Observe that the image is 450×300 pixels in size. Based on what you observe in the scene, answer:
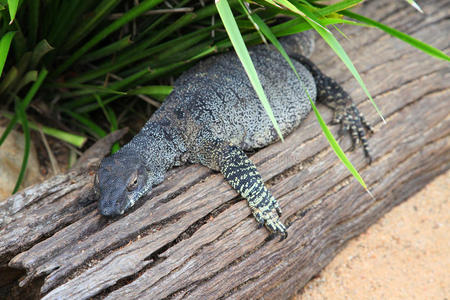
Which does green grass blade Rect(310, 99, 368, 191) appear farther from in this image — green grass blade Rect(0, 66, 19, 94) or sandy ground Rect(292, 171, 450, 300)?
green grass blade Rect(0, 66, 19, 94)

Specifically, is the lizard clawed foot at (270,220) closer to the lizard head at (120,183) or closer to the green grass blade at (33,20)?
the lizard head at (120,183)

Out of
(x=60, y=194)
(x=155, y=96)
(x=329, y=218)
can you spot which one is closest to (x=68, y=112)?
(x=155, y=96)

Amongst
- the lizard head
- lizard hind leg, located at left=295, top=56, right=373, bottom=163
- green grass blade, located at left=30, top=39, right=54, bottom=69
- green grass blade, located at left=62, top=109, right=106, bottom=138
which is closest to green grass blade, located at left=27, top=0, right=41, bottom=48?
green grass blade, located at left=30, top=39, right=54, bottom=69

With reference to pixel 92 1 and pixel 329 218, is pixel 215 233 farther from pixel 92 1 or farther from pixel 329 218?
pixel 92 1

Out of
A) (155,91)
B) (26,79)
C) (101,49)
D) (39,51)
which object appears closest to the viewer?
(39,51)

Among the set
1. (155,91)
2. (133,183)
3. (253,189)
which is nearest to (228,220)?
(253,189)

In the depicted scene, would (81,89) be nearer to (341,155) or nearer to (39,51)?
(39,51)
